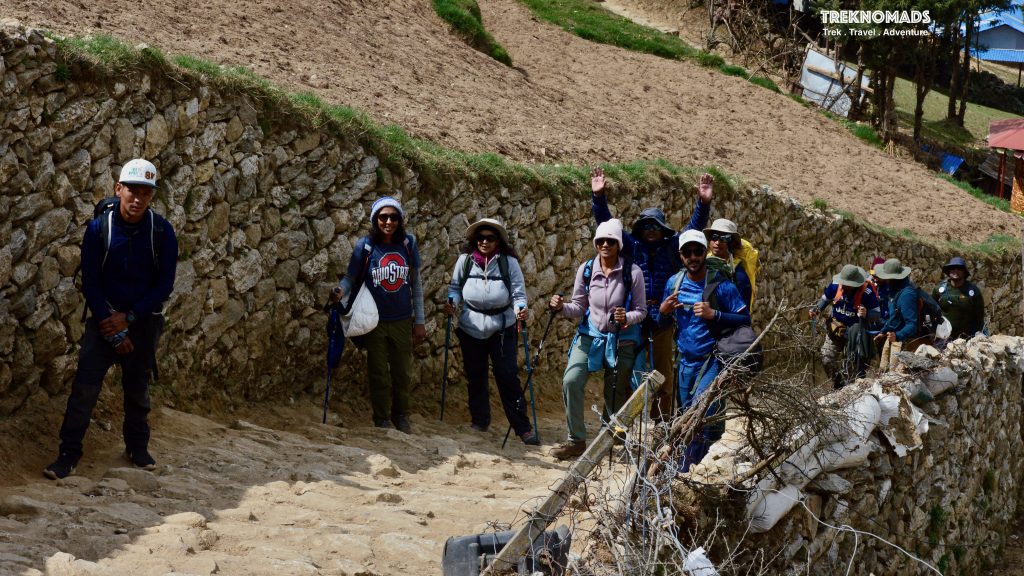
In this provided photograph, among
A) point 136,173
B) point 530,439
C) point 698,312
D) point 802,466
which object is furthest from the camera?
point 530,439

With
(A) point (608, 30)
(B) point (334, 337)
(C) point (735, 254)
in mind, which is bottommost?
(B) point (334, 337)

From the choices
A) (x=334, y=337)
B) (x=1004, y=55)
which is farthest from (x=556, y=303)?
(x=1004, y=55)

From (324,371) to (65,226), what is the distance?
2495mm

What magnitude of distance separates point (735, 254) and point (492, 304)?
74.6 inches

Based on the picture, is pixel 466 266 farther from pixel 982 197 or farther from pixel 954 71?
pixel 954 71

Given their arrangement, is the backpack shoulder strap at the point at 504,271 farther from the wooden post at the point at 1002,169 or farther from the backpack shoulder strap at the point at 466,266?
the wooden post at the point at 1002,169

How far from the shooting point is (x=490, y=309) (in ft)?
25.3

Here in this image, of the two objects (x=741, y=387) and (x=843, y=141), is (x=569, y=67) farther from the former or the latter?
(x=741, y=387)

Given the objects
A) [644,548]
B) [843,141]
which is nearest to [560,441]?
[644,548]

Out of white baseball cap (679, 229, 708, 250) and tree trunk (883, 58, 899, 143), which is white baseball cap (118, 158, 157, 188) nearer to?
white baseball cap (679, 229, 708, 250)

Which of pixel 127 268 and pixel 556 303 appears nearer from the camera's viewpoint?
pixel 127 268

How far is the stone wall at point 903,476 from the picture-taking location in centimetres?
588

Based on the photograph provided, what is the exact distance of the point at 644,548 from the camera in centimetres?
447

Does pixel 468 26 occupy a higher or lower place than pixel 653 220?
higher
